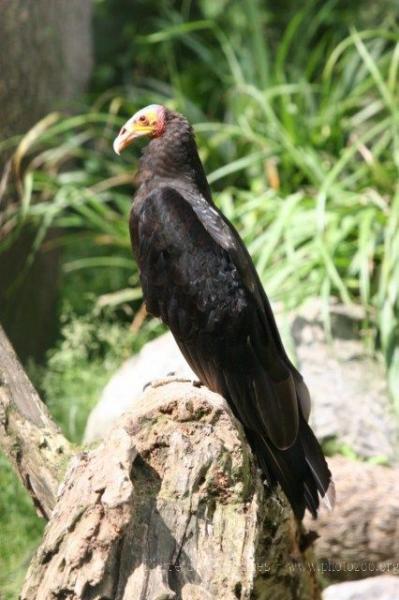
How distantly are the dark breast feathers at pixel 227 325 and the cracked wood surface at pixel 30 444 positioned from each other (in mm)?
612

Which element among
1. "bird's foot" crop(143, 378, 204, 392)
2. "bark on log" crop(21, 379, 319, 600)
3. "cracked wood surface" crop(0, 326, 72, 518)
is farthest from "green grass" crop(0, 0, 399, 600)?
"bark on log" crop(21, 379, 319, 600)

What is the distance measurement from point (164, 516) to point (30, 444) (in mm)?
602

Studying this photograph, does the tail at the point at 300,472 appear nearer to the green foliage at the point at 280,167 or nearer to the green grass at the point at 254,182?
the green grass at the point at 254,182

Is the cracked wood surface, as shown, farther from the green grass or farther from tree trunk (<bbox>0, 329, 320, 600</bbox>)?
the green grass

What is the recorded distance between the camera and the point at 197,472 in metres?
2.65

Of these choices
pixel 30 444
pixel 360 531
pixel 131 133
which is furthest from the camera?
pixel 360 531

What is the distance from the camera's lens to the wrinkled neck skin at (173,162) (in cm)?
362

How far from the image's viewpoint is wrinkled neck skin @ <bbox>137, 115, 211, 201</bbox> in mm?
3617

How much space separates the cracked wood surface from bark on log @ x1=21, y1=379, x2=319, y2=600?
0.29 metres

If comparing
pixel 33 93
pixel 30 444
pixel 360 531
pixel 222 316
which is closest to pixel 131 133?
pixel 222 316

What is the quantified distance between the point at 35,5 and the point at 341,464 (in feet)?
9.07

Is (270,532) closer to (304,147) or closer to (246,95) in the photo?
(304,147)

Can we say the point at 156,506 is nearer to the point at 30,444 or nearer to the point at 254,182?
Answer: the point at 30,444

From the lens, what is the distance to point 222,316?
3.41 m
